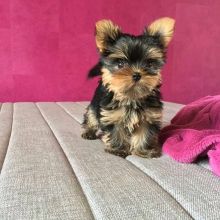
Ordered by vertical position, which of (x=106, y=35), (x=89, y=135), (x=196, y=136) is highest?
(x=106, y=35)

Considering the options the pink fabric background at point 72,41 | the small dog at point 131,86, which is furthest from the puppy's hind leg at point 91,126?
the pink fabric background at point 72,41

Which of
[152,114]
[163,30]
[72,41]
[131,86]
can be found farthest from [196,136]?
[72,41]

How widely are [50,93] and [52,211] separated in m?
2.40

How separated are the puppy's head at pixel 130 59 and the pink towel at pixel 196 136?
22 centimetres

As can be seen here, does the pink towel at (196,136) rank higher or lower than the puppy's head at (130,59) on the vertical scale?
lower

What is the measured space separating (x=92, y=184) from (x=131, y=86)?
0.44 m

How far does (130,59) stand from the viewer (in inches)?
48.6

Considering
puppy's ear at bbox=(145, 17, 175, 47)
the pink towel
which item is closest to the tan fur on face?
the pink towel

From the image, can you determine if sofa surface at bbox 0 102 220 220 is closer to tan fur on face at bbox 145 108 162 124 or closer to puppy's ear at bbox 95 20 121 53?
tan fur on face at bbox 145 108 162 124

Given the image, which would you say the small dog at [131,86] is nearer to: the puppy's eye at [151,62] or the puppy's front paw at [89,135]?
the puppy's eye at [151,62]

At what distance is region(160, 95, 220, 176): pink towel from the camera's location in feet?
3.68

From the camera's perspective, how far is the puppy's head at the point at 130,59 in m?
1.22

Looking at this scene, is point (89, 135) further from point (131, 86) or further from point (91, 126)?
point (131, 86)

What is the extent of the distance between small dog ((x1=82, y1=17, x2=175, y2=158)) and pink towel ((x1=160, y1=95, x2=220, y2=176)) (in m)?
0.08
